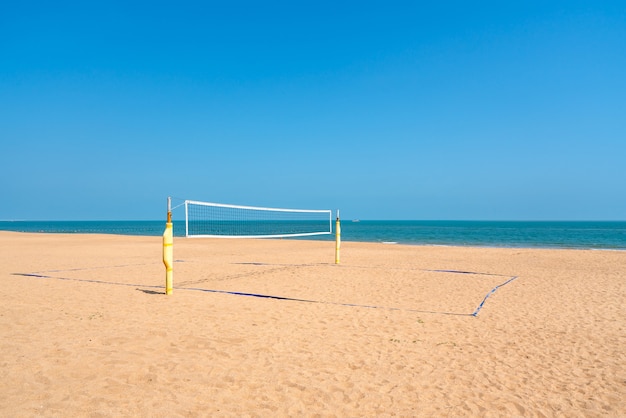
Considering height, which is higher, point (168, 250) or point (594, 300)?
point (168, 250)

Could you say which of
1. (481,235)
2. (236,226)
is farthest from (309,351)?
(236,226)

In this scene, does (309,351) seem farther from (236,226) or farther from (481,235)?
(236,226)

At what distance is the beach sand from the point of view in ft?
10.9

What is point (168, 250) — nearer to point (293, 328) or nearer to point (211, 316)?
point (211, 316)

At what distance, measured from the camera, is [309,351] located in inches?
181

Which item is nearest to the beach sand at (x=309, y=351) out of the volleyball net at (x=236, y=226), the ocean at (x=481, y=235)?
the volleyball net at (x=236, y=226)

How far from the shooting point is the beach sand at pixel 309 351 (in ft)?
10.9

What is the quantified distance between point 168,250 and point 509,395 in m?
5.69

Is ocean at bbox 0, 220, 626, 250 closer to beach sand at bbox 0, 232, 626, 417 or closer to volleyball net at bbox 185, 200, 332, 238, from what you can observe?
volleyball net at bbox 185, 200, 332, 238

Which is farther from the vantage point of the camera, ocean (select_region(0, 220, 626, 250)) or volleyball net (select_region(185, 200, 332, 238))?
ocean (select_region(0, 220, 626, 250))

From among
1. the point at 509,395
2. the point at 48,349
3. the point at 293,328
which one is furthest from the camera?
the point at 293,328

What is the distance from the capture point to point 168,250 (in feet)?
24.5

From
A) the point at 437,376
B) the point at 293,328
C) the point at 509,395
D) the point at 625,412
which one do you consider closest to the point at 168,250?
the point at 293,328

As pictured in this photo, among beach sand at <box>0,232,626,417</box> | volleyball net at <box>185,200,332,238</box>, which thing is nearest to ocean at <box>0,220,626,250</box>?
volleyball net at <box>185,200,332,238</box>
